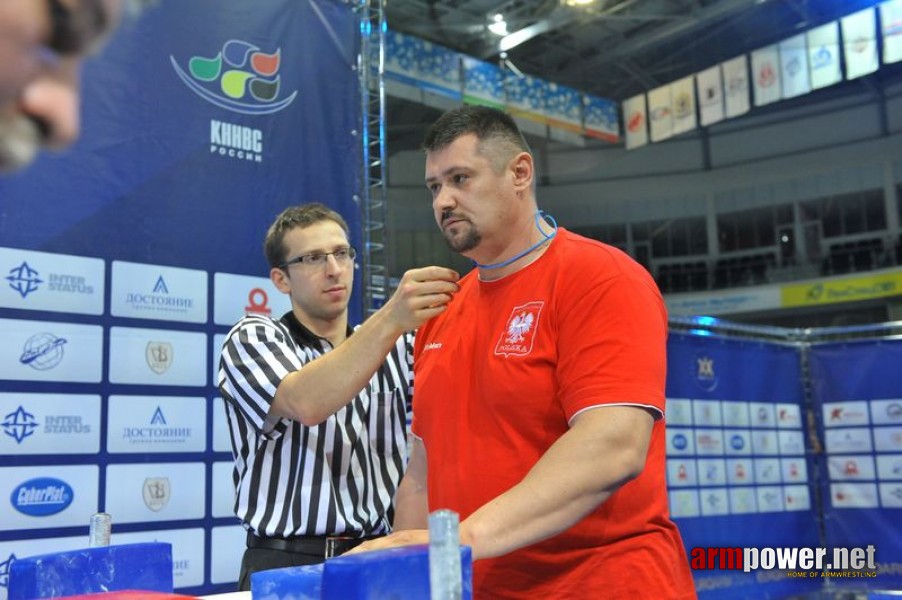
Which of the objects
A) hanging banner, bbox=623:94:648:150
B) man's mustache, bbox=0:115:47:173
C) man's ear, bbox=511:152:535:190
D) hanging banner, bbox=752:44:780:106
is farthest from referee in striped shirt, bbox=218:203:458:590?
hanging banner, bbox=623:94:648:150

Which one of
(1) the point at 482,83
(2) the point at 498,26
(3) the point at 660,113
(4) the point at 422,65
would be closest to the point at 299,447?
(4) the point at 422,65

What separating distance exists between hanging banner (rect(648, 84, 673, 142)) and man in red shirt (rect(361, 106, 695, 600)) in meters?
9.16

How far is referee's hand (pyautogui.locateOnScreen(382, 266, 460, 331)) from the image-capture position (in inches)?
57.4

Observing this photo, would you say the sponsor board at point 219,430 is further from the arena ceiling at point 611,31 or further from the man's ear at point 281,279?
the arena ceiling at point 611,31

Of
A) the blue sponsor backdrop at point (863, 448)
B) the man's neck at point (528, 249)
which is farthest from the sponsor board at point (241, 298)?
the blue sponsor backdrop at point (863, 448)

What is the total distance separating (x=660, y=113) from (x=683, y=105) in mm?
384

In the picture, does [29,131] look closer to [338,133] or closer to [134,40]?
[134,40]

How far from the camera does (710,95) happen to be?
9648mm

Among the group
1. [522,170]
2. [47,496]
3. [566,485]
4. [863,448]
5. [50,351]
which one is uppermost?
[522,170]

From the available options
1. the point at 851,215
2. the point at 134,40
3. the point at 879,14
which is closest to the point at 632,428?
the point at 134,40

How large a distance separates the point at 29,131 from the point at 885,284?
1574 centimetres

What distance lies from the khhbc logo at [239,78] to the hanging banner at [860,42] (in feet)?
23.6

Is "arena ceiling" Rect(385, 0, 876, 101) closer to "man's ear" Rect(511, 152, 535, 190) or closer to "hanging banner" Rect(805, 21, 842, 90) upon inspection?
"hanging banner" Rect(805, 21, 842, 90)

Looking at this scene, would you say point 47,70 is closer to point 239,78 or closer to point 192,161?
point 192,161
